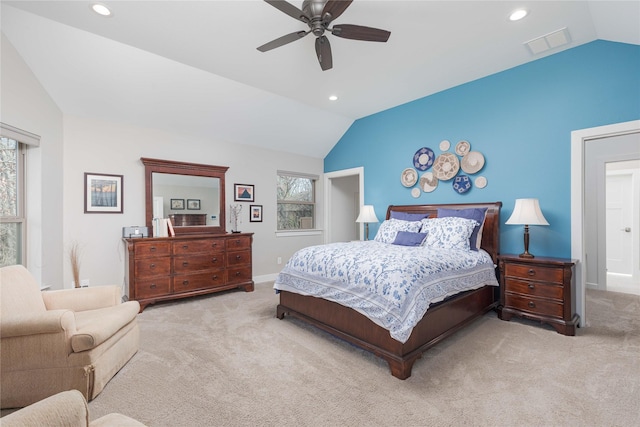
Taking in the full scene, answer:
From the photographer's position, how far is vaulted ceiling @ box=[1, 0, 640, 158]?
2.47m

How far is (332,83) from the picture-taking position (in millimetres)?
3900

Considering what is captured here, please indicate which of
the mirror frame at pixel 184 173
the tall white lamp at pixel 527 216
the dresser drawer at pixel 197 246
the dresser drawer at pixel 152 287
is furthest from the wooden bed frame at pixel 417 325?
the mirror frame at pixel 184 173

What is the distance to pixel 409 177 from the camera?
4617mm

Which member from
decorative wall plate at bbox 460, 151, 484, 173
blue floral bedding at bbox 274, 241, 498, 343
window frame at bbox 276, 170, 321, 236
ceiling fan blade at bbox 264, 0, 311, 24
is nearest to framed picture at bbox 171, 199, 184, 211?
window frame at bbox 276, 170, 321, 236

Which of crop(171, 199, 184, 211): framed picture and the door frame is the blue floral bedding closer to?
the door frame

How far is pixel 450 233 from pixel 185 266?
3.53 metres

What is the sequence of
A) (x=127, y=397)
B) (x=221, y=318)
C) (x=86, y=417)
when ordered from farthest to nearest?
(x=221, y=318), (x=127, y=397), (x=86, y=417)

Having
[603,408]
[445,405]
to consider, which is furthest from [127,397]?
[603,408]

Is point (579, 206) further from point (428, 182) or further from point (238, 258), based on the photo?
point (238, 258)

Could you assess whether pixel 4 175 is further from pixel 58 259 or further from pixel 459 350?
pixel 459 350

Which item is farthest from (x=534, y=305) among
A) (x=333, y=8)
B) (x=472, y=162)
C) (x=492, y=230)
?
(x=333, y=8)

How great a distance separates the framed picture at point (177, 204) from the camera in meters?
4.28

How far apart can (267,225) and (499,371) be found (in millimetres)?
4085

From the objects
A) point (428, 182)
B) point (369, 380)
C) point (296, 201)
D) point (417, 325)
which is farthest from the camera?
point (296, 201)
